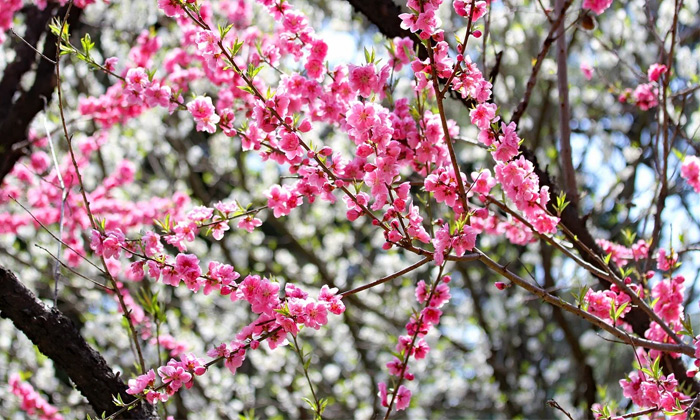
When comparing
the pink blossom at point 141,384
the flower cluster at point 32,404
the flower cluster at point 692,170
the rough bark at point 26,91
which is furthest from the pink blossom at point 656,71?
the flower cluster at point 32,404

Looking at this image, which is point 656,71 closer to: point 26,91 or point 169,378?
point 169,378

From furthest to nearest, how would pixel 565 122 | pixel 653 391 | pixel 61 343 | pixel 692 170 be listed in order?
pixel 565 122 → pixel 692 170 → pixel 61 343 → pixel 653 391

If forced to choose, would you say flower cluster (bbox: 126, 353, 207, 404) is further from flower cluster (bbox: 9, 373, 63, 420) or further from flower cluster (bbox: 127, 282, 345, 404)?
flower cluster (bbox: 9, 373, 63, 420)

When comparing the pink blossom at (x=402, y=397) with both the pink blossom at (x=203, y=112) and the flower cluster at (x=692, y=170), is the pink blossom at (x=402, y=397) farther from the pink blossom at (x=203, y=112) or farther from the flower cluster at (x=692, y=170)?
the flower cluster at (x=692, y=170)

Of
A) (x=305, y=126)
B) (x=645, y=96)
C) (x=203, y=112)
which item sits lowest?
(x=305, y=126)

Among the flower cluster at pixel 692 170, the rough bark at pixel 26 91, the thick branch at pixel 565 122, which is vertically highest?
the rough bark at pixel 26 91

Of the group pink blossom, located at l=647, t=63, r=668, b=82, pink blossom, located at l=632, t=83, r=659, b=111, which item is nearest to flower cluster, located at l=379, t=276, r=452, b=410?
pink blossom, located at l=647, t=63, r=668, b=82

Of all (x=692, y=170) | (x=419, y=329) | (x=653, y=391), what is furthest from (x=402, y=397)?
(x=692, y=170)

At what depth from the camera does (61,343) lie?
8.21ft

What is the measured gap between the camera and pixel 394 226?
2279 millimetres

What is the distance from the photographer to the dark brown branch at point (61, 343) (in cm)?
248

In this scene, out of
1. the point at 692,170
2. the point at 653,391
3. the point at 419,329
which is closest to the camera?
the point at 653,391

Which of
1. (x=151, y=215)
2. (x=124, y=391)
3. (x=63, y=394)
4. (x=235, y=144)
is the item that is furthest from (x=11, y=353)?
(x=124, y=391)

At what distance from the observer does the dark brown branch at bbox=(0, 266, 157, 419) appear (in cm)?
248
